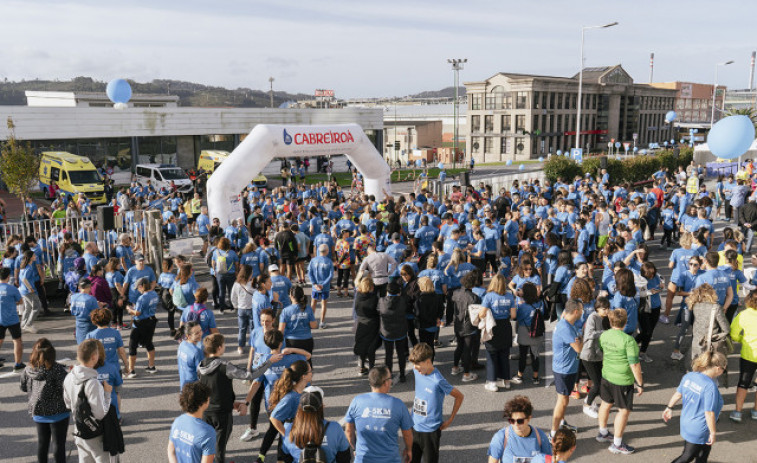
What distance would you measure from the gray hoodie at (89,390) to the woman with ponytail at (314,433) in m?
2.15

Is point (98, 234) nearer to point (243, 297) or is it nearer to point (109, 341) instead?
point (243, 297)

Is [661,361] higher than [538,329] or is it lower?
lower

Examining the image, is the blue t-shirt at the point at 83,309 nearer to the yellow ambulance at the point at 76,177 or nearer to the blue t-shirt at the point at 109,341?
Result: the blue t-shirt at the point at 109,341

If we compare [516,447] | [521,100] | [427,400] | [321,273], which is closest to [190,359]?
[427,400]

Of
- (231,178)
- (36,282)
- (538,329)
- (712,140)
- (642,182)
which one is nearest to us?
(538,329)

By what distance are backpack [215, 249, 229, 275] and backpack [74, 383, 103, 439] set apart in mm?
5636

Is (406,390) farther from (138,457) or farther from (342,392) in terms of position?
(138,457)

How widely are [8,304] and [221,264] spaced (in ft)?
11.6

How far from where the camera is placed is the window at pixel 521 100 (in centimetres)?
5959

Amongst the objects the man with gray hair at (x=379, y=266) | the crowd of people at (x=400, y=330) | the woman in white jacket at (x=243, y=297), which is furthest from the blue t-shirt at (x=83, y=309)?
the man with gray hair at (x=379, y=266)

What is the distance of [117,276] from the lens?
957 centimetres

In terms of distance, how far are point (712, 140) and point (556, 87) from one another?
5225 cm

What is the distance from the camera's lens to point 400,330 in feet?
25.1

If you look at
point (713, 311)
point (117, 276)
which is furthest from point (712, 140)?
point (117, 276)
